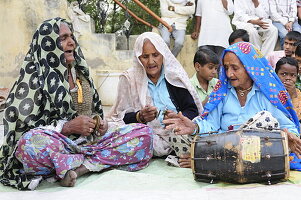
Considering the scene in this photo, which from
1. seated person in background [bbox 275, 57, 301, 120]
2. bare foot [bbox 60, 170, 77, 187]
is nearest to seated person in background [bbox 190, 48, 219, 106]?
seated person in background [bbox 275, 57, 301, 120]

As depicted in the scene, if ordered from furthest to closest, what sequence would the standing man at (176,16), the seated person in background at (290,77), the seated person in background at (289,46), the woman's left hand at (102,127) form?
the standing man at (176,16) < the seated person in background at (289,46) < the seated person in background at (290,77) < the woman's left hand at (102,127)

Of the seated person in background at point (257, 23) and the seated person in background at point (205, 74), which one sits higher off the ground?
the seated person in background at point (257, 23)

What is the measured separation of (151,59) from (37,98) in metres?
1.25

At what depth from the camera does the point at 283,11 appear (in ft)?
26.5

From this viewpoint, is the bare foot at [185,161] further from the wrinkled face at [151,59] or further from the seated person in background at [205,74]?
the seated person in background at [205,74]

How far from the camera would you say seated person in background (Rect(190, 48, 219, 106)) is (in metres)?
5.43

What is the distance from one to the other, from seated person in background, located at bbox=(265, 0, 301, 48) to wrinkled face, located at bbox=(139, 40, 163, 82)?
4.03 metres

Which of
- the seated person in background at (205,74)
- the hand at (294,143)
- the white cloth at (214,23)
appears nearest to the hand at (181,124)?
the hand at (294,143)

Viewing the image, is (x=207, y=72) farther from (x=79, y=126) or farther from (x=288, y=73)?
(x=79, y=126)

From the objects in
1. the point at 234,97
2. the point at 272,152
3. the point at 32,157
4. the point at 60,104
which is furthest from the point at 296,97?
the point at 32,157

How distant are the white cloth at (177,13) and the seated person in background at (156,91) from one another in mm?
3648

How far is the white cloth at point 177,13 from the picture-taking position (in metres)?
8.10

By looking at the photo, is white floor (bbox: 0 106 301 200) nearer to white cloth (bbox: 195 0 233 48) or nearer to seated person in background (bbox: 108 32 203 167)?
seated person in background (bbox: 108 32 203 167)

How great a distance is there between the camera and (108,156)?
4.02 m
